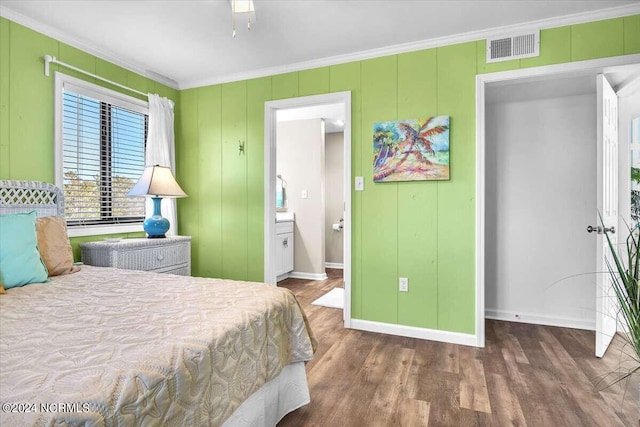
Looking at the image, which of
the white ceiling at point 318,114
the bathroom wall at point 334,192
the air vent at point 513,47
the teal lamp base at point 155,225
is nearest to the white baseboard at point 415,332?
the teal lamp base at point 155,225

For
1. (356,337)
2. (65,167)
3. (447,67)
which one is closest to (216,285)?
(356,337)

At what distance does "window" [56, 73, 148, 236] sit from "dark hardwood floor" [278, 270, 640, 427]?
87.5 inches

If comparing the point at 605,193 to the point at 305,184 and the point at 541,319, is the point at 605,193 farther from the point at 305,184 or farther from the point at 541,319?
the point at 305,184

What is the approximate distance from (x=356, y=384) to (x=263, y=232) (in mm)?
1813

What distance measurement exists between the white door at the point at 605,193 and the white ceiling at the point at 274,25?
61 centimetres

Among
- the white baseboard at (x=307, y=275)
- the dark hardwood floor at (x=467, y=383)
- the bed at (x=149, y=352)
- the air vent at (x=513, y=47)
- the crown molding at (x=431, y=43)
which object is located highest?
the crown molding at (x=431, y=43)

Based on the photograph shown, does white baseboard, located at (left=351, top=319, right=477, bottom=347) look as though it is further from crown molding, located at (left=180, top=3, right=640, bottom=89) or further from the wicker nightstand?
crown molding, located at (left=180, top=3, right=640, bottom=89)

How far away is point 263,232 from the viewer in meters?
3.47

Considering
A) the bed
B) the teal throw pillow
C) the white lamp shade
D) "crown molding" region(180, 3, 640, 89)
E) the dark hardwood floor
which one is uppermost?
"crown molding" region(180, 3, 640, 89)

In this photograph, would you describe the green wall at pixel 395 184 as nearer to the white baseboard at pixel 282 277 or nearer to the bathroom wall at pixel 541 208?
the bathroom wall at pixel 541 208

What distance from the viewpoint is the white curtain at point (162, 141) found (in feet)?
11.3

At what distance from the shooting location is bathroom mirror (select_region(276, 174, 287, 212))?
5301 millimetres

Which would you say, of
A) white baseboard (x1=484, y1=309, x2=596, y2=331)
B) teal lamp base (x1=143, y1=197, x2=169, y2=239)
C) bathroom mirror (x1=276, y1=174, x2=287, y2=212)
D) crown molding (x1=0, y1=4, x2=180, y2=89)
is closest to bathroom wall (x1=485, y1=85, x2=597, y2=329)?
white baseboard (x1=484, y1=309, x2=596, y2=331)

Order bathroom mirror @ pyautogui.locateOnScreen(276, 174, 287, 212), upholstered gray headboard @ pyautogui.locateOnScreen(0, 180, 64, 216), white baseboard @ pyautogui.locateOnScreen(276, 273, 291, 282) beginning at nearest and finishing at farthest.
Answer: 1. upholstered gray headboard @ pyautogui.locateOnScreen(0, 180, 64, 216)
2. white baseboard @ pyautogui.locateOnScreen(276, 273, 291, 282)
3. bathroom mirror @ pyautogui.locateOnScreen(276, 174, 287, 212)
